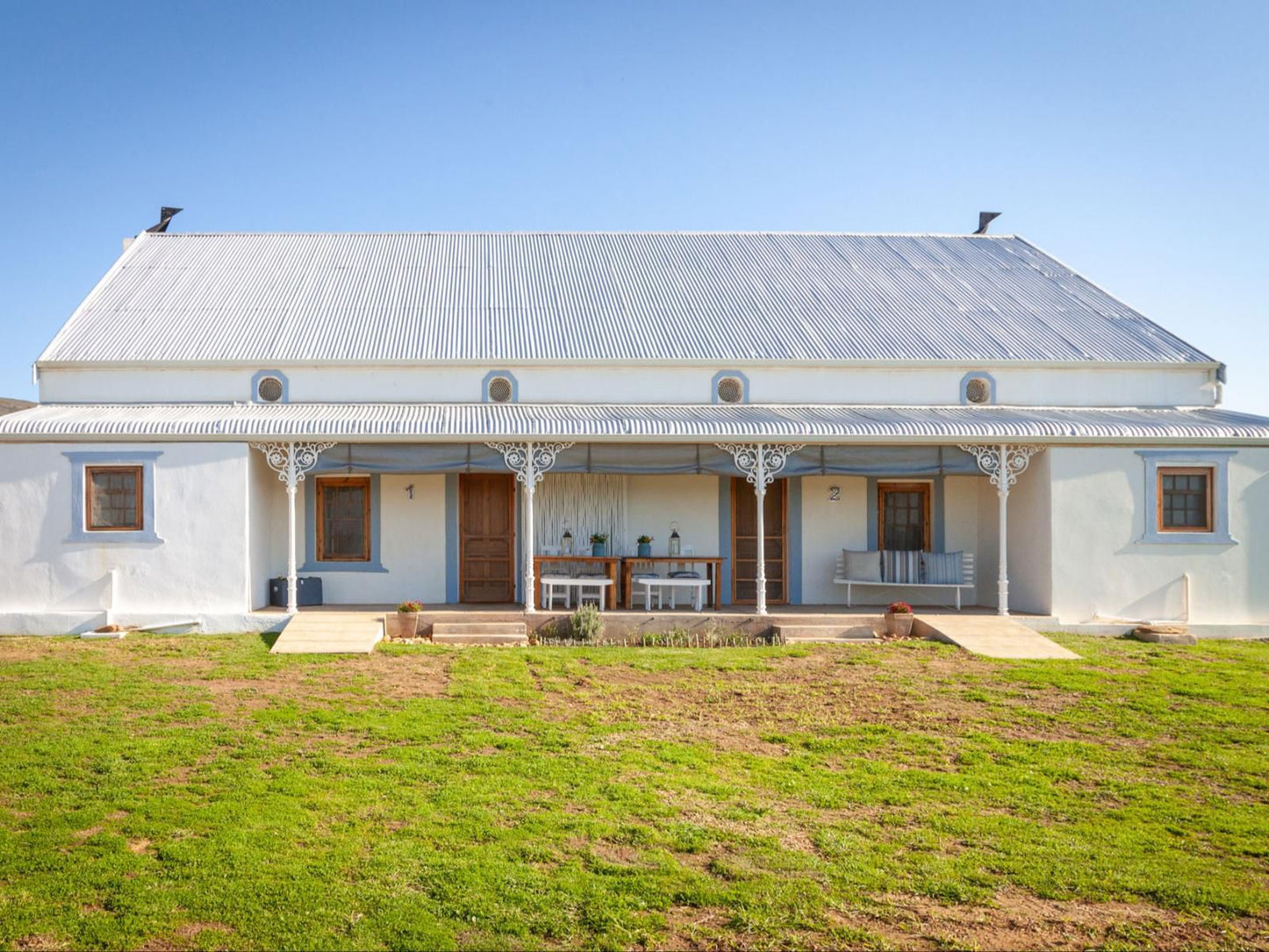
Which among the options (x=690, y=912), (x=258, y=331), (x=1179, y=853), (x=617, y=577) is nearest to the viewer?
(x=690, y=912)

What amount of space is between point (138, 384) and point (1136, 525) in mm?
15581

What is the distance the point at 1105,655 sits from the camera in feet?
38.8

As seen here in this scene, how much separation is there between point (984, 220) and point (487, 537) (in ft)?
45.1

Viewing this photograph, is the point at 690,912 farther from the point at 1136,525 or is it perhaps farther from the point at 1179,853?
the point at 1136,525

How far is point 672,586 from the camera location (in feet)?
47.3

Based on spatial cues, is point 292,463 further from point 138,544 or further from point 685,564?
point 685,564

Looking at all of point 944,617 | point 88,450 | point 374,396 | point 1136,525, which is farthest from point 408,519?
point 1136,525

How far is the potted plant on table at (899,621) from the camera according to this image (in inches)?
519

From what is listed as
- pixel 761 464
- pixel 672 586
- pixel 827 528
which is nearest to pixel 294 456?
pixel 672 586

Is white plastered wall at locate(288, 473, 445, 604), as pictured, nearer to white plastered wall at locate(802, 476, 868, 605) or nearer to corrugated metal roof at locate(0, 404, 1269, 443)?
corrugated metal roof at locate(0, 404, 1269, 443)

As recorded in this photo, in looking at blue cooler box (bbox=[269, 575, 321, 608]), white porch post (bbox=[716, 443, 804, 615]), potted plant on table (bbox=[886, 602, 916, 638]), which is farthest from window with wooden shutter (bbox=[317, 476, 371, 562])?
potted plant on table (bbox=[886, 602, 916, 638])

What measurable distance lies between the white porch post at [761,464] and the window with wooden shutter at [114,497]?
330 inches

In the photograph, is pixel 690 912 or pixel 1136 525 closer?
pixel 690 912

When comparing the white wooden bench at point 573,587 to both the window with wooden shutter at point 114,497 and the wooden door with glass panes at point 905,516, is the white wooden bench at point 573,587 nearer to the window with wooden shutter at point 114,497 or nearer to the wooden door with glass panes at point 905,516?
the wooden door with glass panes at point 905,516
